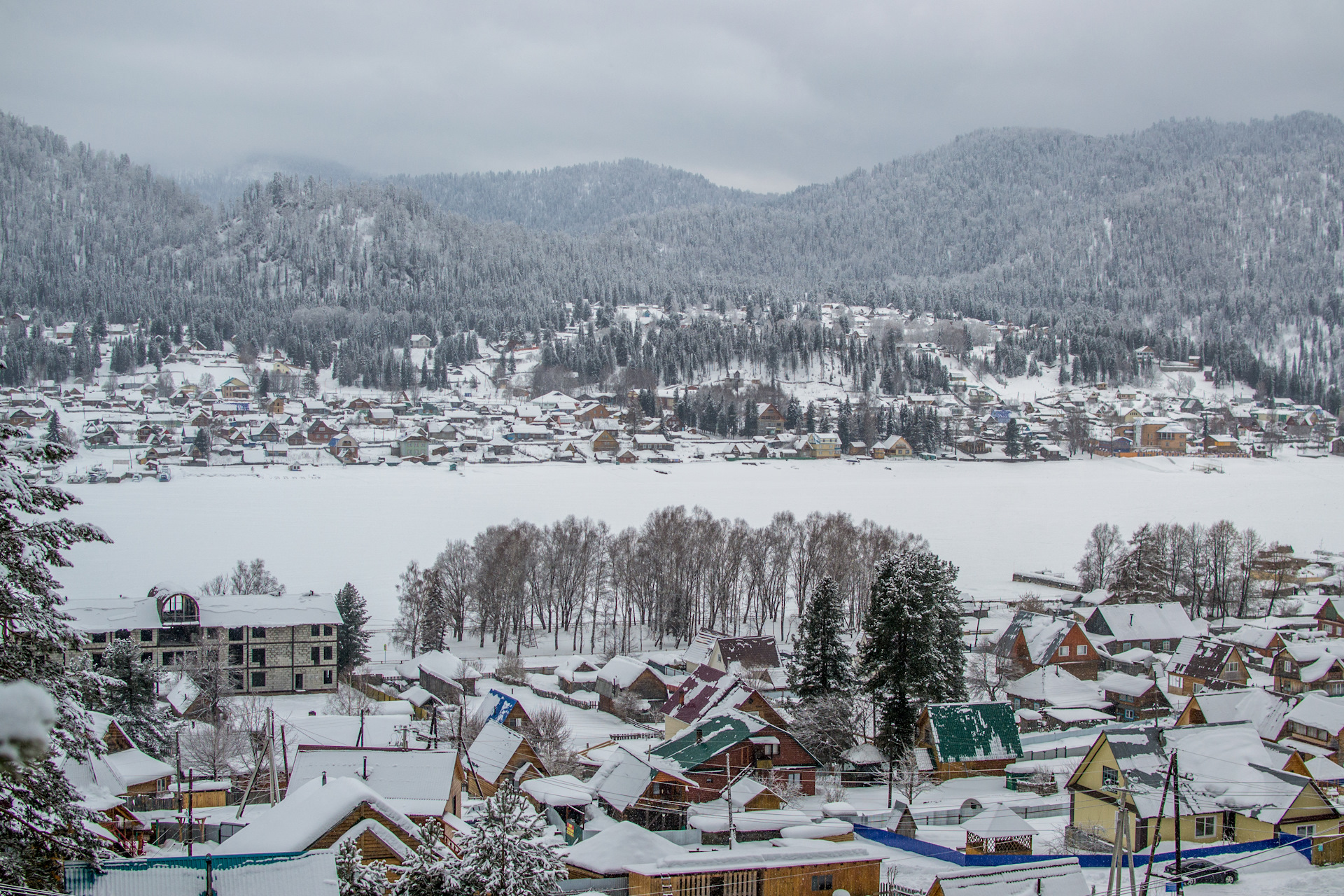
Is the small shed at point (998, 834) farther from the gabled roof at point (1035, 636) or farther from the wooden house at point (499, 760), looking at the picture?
the gabled roof at point (1035, 636)

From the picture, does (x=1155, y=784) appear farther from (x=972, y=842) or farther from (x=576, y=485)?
(x=576, y=485)

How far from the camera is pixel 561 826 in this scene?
670 inches

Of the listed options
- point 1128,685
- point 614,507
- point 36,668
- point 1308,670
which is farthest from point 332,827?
point 614,507

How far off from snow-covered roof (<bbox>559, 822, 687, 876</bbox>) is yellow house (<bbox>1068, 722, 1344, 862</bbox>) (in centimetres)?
687

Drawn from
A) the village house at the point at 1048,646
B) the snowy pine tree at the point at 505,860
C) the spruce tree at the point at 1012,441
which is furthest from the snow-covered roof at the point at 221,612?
the spruce tree at the point at 1012,441

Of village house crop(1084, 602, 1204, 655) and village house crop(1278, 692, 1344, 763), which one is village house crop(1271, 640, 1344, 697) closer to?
village house crop(1278, 692, 1344, 763)

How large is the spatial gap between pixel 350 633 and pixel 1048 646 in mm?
21497

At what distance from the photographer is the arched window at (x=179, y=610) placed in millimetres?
28484

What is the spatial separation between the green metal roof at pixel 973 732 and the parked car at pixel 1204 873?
7765 millimetres

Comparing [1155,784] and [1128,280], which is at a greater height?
[1128,280]

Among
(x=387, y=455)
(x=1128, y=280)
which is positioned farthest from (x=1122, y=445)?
(x=1128, y=280)

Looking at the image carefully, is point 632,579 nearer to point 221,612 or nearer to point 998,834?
point 221,612

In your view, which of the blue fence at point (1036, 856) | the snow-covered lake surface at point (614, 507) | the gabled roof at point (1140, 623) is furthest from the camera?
the snow-covered lake surface at point (614, 507)

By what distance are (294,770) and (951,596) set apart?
15.6 metres
